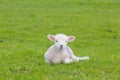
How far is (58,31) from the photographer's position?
31.3 m

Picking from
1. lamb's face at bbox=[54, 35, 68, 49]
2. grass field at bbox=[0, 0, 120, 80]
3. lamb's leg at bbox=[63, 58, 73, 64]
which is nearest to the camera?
grass field at bbox=[0, 0, 120, 80]

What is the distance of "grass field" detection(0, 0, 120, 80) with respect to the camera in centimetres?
1164

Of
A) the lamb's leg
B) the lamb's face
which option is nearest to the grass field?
the lamb's leg

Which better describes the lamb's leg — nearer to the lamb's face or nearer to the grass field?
the grass field

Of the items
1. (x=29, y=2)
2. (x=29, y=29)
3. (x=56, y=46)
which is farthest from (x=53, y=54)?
(x=29, y=2)

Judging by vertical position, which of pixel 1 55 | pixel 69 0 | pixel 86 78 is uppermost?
pixel 86 78

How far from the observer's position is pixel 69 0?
49375 millimetres

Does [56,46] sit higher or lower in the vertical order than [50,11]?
higher

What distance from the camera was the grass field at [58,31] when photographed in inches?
458

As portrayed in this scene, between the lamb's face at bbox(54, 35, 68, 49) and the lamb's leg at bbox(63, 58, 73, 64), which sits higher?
the lamb's face at bbox(54, 35, 68, 49)

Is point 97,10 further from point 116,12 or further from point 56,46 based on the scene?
point 56,46

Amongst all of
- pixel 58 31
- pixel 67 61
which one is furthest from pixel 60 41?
pixel 58 31

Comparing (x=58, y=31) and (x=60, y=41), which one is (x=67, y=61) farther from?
(x=58, y=31)

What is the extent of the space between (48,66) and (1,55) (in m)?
2.15
